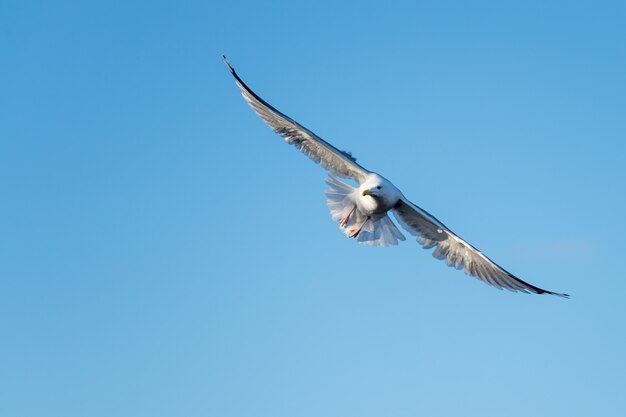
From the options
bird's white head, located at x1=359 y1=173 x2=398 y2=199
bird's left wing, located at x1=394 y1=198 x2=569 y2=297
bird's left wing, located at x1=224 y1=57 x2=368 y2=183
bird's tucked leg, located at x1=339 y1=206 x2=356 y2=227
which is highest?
bird's left wing, located at x1=224 y1=57 x2=368 y2=183

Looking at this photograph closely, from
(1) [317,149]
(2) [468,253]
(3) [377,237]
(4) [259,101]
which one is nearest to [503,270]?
(2) [468,253]

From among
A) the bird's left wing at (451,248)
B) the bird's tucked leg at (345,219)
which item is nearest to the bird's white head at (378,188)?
the bird's left wing at (451,248)

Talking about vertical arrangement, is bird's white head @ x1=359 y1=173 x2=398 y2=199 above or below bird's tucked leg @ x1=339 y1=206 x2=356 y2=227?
above

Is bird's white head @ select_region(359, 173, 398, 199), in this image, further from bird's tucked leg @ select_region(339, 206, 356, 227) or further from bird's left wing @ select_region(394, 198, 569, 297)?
bird's tucked leg @ select_region(339, 206, 356, 227)

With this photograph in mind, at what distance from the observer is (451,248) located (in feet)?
48.0

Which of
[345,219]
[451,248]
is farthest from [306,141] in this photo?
[451,248]

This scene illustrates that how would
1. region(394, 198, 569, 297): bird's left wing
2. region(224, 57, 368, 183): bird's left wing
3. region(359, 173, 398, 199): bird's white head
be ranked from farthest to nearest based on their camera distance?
region(224, 57, 368, 183): bird's left wing < region(359, 173, 398, 199): bird's white head < region(394, 198, 569, 297): bird's left wing

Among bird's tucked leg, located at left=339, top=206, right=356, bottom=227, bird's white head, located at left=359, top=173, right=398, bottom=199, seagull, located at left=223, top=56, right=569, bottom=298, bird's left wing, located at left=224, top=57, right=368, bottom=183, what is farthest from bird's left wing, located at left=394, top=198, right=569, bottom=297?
bird's left wing, located at left=224, top=57, right=368, bottom=183

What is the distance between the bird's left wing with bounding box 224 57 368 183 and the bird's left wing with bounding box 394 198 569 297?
922 mm

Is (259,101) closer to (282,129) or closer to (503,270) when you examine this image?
(282,129)

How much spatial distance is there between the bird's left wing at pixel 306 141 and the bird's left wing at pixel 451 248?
922 millimetres

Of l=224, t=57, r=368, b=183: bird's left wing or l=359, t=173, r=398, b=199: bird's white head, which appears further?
l=224, t=57, r=368, b=183: bird's left wing

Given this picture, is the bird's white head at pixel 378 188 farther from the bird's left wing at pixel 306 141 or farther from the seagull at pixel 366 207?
the bird's left wing at pixel 306 141

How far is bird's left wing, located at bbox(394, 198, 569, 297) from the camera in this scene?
552 inches
